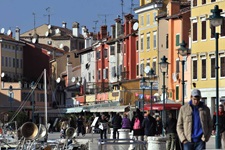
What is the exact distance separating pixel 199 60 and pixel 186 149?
52021mm

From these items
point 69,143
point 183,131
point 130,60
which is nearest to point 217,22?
point 183,131

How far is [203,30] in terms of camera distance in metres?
67.6

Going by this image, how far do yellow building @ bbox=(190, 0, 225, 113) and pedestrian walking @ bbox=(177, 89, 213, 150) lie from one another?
4778 cm

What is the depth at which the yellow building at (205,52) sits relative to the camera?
65.2 meters

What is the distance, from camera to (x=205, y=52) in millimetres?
67562

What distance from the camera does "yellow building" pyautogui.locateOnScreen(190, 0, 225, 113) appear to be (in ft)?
214

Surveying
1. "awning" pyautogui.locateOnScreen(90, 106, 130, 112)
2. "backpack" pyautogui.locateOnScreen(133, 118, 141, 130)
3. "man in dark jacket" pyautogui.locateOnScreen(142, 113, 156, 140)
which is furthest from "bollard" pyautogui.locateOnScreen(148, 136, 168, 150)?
"awning" pyautogui.locateOnScreen(90, 106, 130, 112)

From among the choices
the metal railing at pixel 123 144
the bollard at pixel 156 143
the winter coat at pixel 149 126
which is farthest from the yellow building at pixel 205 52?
the metal railing at pixel 123 144

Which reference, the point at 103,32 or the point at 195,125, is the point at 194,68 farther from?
the point at 195,125

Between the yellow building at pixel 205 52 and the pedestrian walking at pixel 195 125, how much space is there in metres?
47.8

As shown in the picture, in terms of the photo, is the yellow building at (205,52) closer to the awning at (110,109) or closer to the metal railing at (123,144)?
the awning at (110,109)

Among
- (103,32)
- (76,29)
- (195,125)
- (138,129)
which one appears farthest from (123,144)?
(76,29)

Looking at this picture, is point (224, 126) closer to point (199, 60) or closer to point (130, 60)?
point (199, 60)

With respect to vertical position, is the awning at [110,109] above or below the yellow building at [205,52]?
below
